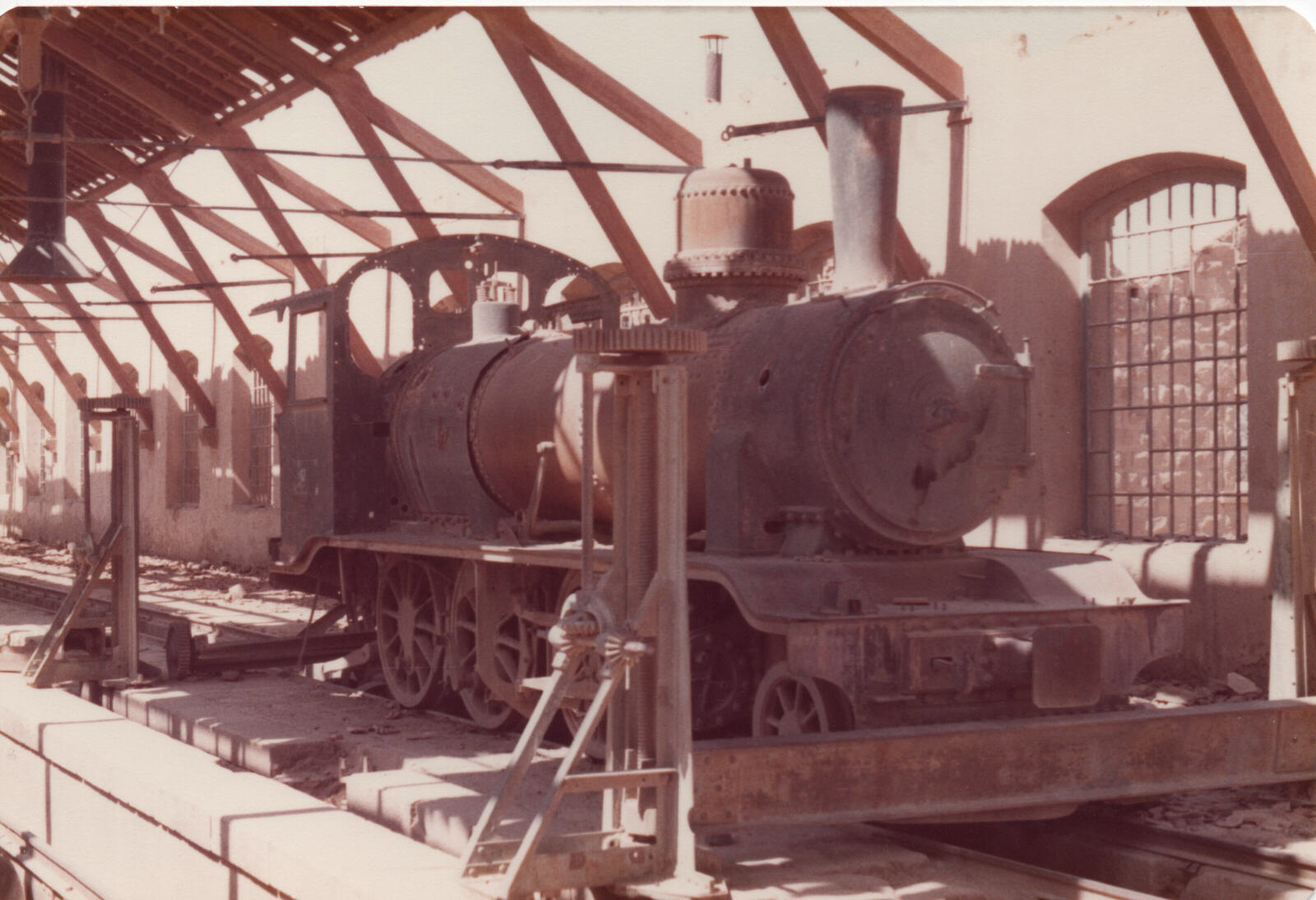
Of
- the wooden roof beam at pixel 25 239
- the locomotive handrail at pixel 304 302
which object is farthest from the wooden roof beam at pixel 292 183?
the wooden roof beam at pixel 25 239

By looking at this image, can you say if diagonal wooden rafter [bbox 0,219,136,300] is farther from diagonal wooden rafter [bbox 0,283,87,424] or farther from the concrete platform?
the concrete platform

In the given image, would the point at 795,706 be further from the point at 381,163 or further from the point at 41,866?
the point at 381,163

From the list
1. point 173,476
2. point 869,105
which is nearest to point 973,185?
point 869,105

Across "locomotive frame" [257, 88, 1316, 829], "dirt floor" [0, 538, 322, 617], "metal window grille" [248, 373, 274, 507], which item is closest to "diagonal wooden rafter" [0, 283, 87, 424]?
"dirt floor" [0, 538, 322, 617]

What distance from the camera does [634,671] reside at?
15.5 feet

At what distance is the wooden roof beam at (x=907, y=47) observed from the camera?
369 inches

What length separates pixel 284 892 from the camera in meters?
5.18

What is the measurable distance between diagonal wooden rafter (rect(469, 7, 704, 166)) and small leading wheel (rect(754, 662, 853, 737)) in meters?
5.96

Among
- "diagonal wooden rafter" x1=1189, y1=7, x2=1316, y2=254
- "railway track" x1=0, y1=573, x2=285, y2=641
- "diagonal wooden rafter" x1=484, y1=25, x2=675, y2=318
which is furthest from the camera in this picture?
"railway track" x1=0, y1=573, x2=285, y2=641

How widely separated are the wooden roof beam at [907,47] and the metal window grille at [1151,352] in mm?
1442

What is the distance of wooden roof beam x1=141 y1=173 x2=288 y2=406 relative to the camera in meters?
16.7

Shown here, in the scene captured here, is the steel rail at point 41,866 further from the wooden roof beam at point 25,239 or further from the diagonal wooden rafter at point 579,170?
the wooden roof beam at point 25,239

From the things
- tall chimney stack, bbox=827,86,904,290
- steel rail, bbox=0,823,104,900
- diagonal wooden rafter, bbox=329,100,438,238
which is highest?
diagonal wooden rafter, bbox=329,100,438,238

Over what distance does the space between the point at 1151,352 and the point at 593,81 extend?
→ 443 centimetres
